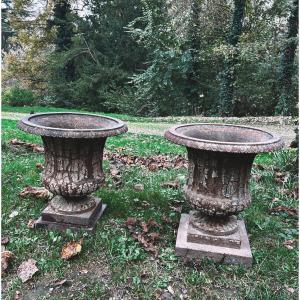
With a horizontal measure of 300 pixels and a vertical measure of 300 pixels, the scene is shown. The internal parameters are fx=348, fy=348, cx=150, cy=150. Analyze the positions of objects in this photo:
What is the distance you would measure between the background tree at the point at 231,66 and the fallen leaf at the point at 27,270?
11.6m

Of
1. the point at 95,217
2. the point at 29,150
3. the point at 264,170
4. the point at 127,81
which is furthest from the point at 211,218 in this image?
the point at 127,81

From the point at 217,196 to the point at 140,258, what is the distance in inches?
33.4

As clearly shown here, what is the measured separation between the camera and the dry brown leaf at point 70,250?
293cm

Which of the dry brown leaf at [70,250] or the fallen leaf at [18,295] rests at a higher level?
the dry brown leaf at [70,250]

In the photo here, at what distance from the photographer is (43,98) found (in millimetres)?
18859

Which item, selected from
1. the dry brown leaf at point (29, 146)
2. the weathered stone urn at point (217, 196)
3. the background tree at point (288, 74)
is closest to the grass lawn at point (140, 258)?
the weathered stone urn at point (217, 196)

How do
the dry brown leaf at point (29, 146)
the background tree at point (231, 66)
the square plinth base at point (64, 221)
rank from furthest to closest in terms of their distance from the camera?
the background tree at point (231, 66)
the dry brown leaf at point (29, 146)
the square plinth base at point (64, 221)

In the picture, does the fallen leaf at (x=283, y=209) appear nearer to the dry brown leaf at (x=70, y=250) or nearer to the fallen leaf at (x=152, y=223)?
the fallen leaf at (x=152, y=223)

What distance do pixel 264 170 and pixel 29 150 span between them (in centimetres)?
396

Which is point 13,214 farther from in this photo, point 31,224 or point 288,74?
point 288,74

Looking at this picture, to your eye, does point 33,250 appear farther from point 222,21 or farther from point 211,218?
point 222,21

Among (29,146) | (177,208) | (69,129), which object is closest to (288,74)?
(29,146)

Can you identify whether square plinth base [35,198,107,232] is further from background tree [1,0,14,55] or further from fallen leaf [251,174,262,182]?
background tree [1,0,14,55]

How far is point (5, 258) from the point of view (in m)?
Answer: 2.85
